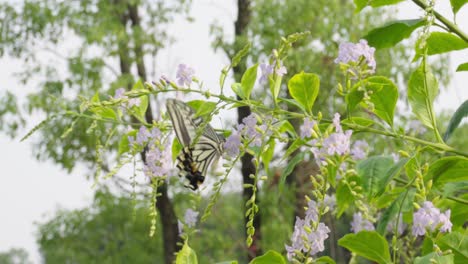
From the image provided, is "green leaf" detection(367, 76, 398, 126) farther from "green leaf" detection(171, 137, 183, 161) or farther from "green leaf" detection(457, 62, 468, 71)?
"green leaf" detection(171, 137, 183, 161)

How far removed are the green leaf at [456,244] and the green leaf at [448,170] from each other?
0.34 feet

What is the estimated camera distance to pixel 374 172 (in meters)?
1.25

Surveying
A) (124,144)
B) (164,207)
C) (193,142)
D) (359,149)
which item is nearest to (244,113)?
(164,207)

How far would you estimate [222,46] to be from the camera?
25.4ft

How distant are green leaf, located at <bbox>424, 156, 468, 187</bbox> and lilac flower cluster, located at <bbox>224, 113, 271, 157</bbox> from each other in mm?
310

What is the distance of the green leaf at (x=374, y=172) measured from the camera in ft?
4.01

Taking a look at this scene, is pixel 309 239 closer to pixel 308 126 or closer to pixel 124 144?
pixel 308 126

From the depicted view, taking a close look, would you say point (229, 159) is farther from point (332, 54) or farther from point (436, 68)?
point (436, 68)

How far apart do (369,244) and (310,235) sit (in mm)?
126

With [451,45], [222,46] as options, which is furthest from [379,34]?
[222,46]

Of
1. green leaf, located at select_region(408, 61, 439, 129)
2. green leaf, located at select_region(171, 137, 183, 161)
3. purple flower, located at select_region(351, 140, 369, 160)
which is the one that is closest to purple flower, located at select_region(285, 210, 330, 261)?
green leaf, located at select_region(408, 61, 439, 129)

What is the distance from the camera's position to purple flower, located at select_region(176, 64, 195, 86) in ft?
4.77

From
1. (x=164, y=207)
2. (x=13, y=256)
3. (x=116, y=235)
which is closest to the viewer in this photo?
(x=164, y=207)

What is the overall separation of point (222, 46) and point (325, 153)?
664cm
